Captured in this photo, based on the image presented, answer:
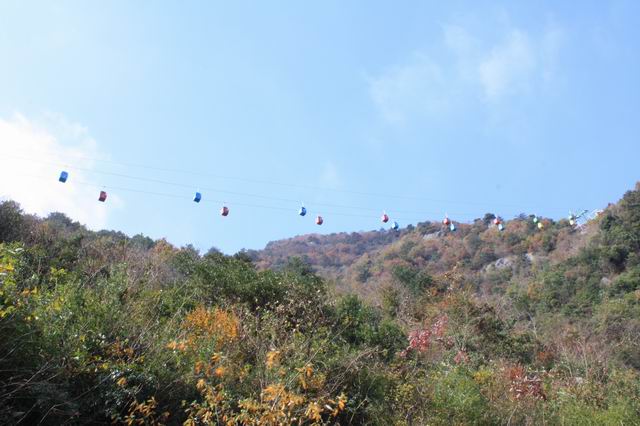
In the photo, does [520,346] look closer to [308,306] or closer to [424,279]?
[308,306]

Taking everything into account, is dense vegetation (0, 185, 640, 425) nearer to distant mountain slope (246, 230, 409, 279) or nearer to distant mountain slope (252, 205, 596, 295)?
distant mountain slope (252, 205, 596, 295)

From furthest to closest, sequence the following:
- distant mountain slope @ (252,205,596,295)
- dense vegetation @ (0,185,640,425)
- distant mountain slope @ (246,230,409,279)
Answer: distant mountain slope @ (246,230,409,279)
distant mountain slope @ (252,205,596,295)
dense vegetation @ (0,185,640,425)

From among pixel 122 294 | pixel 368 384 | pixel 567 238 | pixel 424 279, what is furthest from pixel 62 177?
pixel 567 238

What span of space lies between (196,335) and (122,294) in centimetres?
127

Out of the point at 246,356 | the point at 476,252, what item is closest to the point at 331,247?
the point at 476,252

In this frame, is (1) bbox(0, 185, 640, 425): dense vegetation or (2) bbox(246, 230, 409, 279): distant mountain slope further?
(2) bbox(246, 230, 409, 279): distant mountain slope

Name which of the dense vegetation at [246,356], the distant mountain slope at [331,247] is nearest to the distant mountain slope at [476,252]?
the distant mountain slope at [331,247]

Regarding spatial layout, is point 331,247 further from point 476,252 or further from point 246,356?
point 246,356

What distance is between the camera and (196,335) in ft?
26.4

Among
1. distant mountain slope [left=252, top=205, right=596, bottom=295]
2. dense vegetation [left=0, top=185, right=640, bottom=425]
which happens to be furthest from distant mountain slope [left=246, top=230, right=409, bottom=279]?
dense vegetation [left=0, top=185, right=640, bottom=425]

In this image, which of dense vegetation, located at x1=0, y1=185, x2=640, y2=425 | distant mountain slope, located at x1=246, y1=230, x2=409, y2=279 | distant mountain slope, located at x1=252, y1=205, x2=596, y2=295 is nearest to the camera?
dense vegetation, located at x1=0, y1=185, x2=640, y2=425

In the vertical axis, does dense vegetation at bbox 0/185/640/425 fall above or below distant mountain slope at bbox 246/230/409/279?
below

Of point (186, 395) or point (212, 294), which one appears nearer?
point (186, 395)

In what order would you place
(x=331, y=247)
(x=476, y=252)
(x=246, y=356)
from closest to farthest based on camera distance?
(x=246, y=356) < (x=476, y=252) < (x=331, y=247)
